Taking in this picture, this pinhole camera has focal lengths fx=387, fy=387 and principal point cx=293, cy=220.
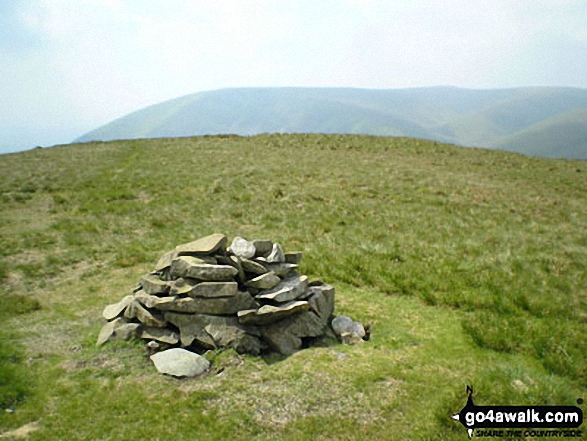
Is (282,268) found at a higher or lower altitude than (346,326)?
higher

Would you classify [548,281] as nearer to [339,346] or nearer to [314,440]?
[339,346]

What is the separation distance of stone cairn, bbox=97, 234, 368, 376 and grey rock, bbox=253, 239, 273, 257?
55 cm

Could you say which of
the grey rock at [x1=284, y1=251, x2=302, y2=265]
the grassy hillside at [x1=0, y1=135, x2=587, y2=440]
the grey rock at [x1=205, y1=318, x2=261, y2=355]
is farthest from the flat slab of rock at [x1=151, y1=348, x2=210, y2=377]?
the grey rock at [x1=284, y1=251, x2=302, y2=265]

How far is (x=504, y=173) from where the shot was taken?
3681 cm

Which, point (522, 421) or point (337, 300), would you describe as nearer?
point (522, 421)

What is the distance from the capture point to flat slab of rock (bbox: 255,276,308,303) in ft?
31.0

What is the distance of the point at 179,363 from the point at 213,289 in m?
1.79

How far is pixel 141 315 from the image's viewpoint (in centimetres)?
958

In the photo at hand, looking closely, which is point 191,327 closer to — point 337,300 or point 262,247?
point 262,247

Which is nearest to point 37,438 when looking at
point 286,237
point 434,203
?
point 286,237

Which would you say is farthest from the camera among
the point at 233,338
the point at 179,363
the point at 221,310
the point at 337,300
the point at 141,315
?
the point at 337,300

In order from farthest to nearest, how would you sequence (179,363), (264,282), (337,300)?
(337,300)
(264,282)
(179,363)

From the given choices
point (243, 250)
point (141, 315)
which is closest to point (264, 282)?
point (243, 250)

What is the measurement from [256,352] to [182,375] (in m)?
1.74
